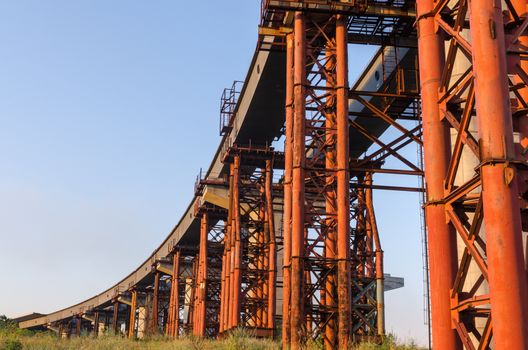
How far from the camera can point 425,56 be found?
8.77 meters

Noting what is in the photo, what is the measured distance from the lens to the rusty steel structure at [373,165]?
6.73 m

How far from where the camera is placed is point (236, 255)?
34375mm

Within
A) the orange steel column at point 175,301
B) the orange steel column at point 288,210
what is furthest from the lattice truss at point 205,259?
the orange steel column at point 288,210

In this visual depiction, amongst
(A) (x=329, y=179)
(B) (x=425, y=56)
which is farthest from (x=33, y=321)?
(B) (x=425, y=56)

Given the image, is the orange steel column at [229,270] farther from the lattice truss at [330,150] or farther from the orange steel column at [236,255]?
the lattice truss at [330,150]

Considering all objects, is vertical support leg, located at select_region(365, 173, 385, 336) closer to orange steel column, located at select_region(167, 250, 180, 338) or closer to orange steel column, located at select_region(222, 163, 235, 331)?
orange steel column, located at select_region(222, 163, 235, 331)

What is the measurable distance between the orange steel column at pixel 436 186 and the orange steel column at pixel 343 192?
32.8ft

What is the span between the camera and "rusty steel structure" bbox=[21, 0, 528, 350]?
22.1 ft

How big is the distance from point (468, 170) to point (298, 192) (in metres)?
10.3

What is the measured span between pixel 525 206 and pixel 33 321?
120 m

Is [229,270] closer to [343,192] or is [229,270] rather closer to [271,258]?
[271,258]

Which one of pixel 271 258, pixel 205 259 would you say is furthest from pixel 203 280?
pixel 271 258

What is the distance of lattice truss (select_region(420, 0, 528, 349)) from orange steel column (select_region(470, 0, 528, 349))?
361 millimetres

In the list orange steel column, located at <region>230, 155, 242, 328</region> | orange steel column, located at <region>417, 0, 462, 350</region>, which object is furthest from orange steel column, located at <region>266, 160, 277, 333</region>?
orange steel column, located at <region>417, 0, 462, 350</region>
